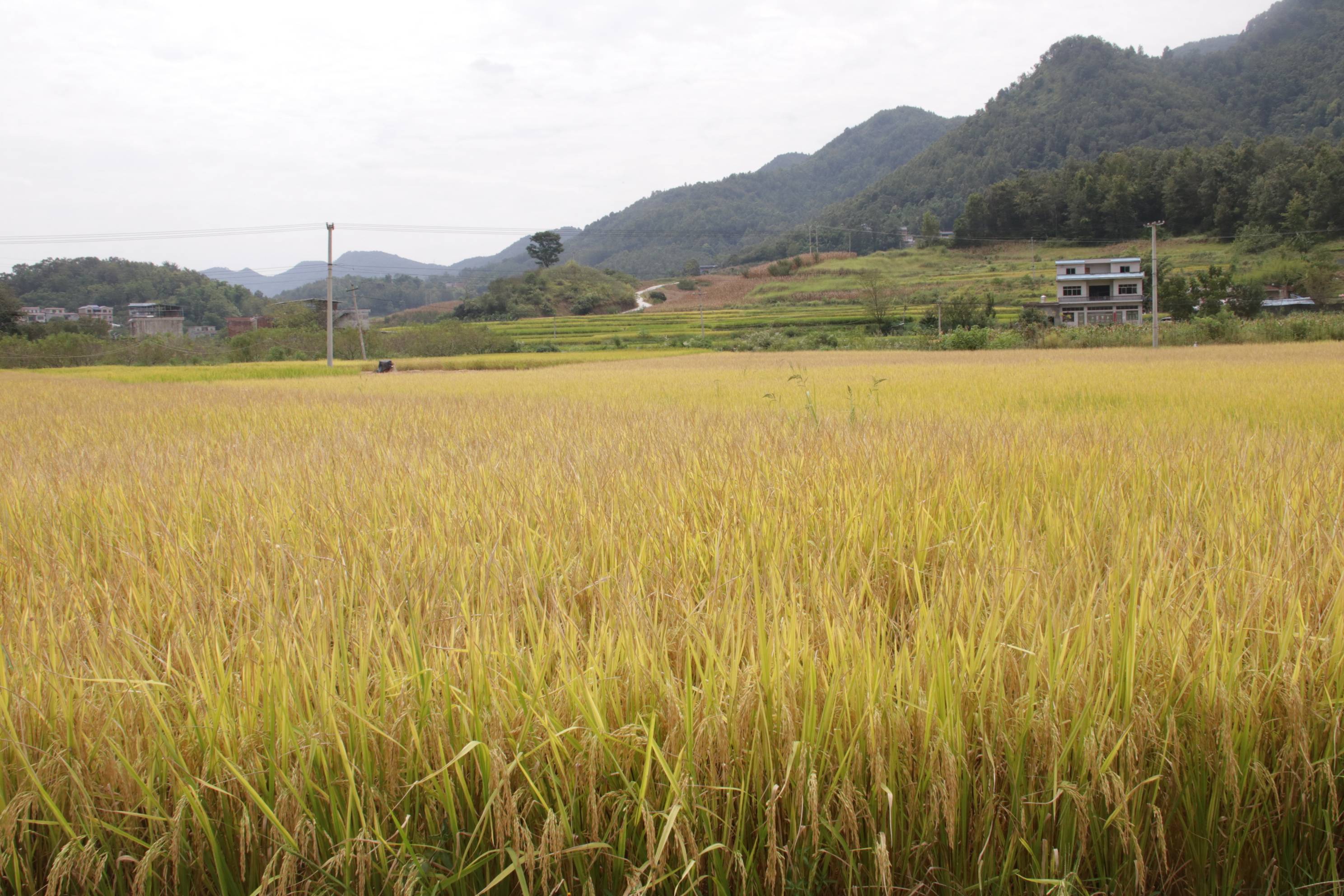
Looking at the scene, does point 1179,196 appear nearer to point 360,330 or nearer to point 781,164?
point 360,330

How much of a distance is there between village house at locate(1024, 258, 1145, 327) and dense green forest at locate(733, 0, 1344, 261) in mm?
36868

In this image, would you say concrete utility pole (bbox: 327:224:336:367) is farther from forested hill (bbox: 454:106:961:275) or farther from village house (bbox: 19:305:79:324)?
forested hill (bbox: 454:106:961:275)

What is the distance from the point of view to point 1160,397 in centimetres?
629

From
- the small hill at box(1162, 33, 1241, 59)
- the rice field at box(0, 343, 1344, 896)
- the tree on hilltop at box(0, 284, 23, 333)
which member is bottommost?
the rice field at box(0, 343, 1344, 896)

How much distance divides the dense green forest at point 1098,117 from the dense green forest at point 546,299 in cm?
3523

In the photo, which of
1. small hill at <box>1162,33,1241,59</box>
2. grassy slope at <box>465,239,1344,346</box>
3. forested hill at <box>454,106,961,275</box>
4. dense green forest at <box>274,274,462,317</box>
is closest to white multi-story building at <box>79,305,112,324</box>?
dense green forest at <box>274,274,462,317</box>

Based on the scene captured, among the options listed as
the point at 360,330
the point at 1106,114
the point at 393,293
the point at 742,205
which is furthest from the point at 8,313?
the point at 1106,114

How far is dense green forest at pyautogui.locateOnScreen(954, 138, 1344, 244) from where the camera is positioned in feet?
197

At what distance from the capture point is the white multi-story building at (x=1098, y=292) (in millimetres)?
56219

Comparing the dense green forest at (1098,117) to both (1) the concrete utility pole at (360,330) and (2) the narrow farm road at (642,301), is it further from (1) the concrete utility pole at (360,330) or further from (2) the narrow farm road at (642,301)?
(1) the concrete utility pole at (360,330)

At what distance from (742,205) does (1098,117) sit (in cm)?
5712

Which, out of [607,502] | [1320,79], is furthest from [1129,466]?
[1320,79]

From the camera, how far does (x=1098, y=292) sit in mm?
59281

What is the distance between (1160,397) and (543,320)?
190 ft
